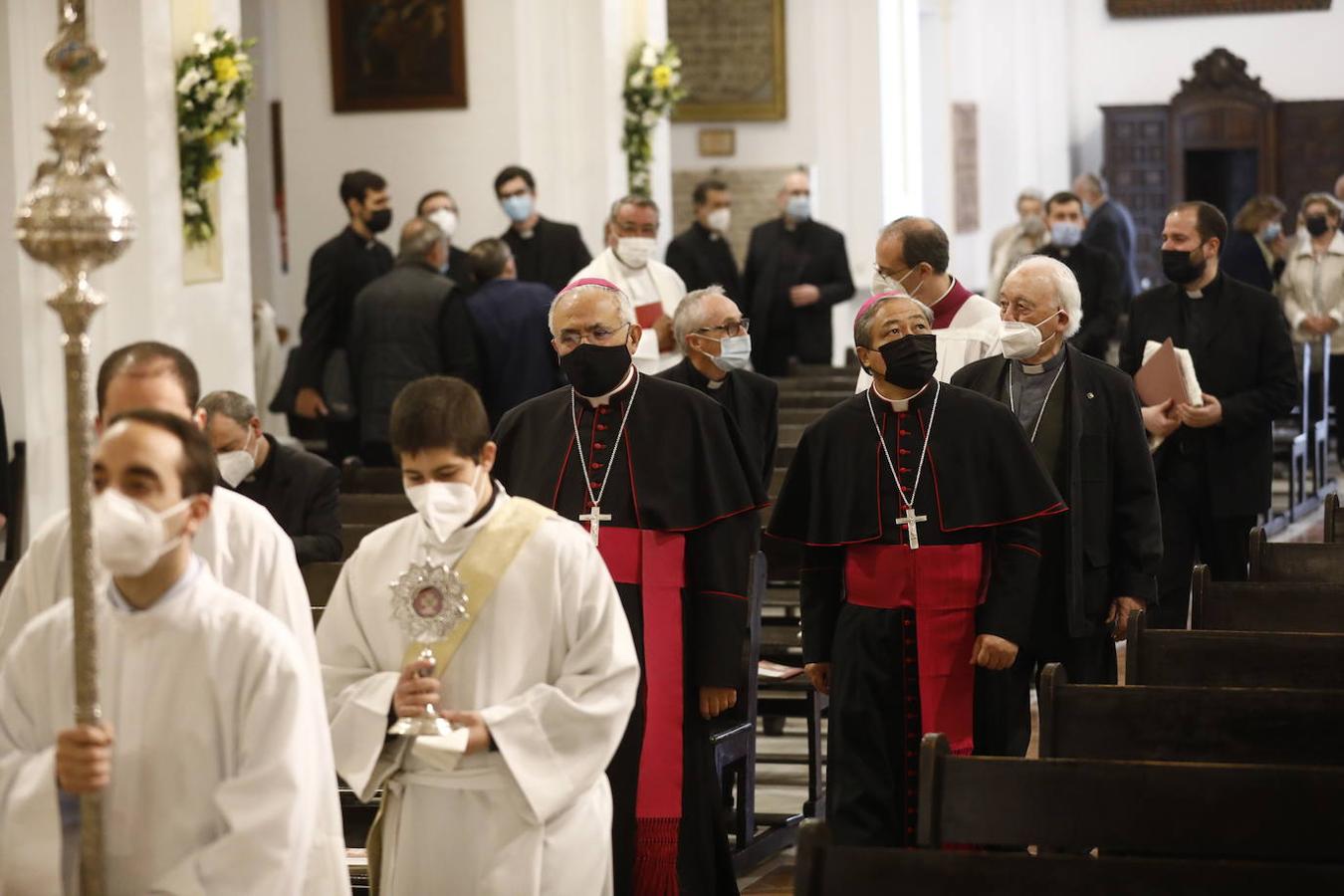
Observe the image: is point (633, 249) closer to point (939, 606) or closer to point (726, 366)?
point (726, 366)

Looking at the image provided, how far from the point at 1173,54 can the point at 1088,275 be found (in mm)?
14569

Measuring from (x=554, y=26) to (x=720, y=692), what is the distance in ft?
31.1

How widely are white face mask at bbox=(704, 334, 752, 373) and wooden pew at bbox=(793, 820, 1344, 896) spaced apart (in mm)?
3760

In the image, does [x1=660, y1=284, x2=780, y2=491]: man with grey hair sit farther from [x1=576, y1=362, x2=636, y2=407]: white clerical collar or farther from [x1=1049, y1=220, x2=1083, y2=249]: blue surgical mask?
[x1=1049, y1=220, x2=1083, y2=249]: blue surgical mask

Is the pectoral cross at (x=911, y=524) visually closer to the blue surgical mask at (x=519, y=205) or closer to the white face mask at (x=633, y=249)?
the white face mask at (x=633, y=249)

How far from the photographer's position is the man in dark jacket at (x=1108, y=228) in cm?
1691

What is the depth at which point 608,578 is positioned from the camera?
4281 millimetres

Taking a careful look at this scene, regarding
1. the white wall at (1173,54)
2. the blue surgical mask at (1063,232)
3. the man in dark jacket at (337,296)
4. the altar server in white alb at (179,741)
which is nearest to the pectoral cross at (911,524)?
the altar server in white alb at (179,741)

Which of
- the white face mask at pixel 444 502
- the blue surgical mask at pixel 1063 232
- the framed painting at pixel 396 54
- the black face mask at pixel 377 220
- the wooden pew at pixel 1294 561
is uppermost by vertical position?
the framed painting at pixel 396 54

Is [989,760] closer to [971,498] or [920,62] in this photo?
[971,498]

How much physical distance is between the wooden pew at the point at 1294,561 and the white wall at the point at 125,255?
5117 millimetres

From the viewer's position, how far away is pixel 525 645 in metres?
4.20

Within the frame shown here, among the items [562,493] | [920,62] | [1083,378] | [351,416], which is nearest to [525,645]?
[562,493]

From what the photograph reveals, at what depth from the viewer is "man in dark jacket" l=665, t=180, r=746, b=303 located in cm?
1336
